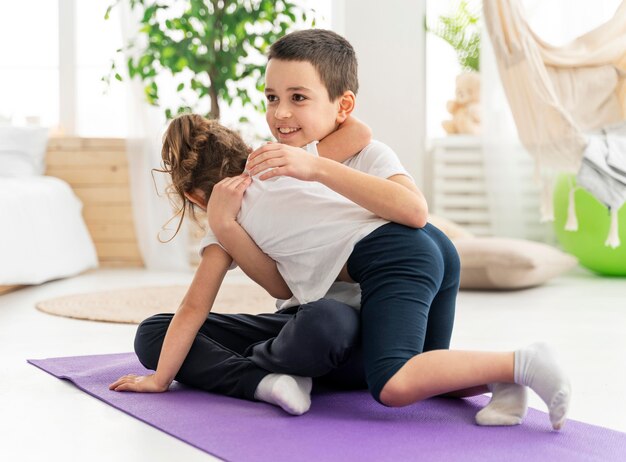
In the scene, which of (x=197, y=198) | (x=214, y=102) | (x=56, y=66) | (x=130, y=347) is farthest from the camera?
(x=56, y=66)

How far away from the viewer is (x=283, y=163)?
4.57ft

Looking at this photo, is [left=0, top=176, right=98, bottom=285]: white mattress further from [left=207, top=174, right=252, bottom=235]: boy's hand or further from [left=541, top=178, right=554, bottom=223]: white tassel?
[left=541, top=178, right=554, bottom=223]: white tassel

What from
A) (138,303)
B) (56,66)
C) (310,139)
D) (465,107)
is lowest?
(138,303)

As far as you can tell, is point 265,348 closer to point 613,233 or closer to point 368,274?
point 368,274

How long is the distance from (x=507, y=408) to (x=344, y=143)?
539mm

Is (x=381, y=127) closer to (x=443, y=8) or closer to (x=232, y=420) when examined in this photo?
(x=443, y=8)

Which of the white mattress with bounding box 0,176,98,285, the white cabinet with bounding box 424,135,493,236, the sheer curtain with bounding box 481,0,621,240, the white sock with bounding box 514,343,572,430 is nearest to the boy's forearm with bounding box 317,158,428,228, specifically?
the white sock with bounding box 514,343,572,430

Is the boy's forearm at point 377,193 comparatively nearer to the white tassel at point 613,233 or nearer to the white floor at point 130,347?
the white floor at point 130,347

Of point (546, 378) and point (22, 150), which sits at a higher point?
point (22, 150)

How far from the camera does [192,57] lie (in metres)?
3.74

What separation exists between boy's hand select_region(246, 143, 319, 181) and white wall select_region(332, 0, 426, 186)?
9.53ft

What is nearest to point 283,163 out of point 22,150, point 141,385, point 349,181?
point 349,181

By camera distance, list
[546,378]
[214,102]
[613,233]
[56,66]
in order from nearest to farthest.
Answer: [546,378] < [613,233] < [214,102] < [56,66]

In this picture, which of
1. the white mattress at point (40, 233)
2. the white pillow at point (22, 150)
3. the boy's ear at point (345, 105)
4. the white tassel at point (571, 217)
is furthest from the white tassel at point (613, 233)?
the white pillow at point (22, 150)
